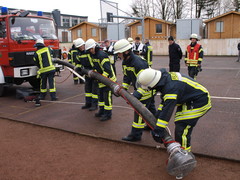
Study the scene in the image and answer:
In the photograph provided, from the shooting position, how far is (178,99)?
3.55 m

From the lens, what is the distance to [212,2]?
4222 centimetres

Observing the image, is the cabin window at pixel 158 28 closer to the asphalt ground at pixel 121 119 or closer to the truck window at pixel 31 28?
the asphalt ground at pixel 121 119

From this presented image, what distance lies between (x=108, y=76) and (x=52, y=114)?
2050 mm

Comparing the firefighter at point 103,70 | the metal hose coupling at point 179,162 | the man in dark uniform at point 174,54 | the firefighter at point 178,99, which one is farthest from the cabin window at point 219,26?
the metal hose coupling at point 179,162

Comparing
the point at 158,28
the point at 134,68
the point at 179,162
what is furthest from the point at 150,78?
the point at 158,28

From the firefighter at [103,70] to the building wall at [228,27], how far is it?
29.8 metres

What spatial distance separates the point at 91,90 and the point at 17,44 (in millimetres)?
2970

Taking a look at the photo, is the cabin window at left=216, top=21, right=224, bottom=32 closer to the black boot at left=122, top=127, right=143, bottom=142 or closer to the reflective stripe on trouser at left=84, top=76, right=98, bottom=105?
the reflective stripe on trouser at left=84, top=76, right=98, bottom=105

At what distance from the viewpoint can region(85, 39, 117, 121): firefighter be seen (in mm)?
5898

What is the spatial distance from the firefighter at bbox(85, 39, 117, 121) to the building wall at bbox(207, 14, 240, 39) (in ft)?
97.7

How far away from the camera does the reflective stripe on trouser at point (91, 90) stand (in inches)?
267

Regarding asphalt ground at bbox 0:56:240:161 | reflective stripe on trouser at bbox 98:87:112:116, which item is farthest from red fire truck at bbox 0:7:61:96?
reflective stripe on trouser at bbox 98:87:112:116

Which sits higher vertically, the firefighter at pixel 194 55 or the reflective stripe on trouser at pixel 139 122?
the firefighter at pixel 194 55

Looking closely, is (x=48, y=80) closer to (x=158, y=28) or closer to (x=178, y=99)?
(x=178, y=99)
